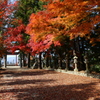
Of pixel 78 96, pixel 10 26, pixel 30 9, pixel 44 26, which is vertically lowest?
pixel 78 96

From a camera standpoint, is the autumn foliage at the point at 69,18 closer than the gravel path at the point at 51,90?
No

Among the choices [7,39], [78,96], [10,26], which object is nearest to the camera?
[78,96]

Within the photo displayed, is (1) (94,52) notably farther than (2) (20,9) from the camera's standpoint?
No

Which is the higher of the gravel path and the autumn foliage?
the autumn foliage

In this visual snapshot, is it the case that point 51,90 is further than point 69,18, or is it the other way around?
point 69,18

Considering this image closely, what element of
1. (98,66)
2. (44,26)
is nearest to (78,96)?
(44,26)

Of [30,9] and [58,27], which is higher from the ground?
[30,9]

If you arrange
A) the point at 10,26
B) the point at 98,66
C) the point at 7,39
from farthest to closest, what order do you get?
the point at 10,26 → the point at 7,39 → the point at 98,66

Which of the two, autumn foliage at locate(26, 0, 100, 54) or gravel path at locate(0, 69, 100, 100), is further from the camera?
autumn foliage at locate(26, 0, 100, 54)

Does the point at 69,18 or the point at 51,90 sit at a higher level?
the point at 69,18

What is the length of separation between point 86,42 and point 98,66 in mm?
2916

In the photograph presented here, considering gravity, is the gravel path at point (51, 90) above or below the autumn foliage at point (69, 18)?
below

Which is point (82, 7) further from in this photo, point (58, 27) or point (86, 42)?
point (86, 42)

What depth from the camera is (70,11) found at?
25.7 feet
